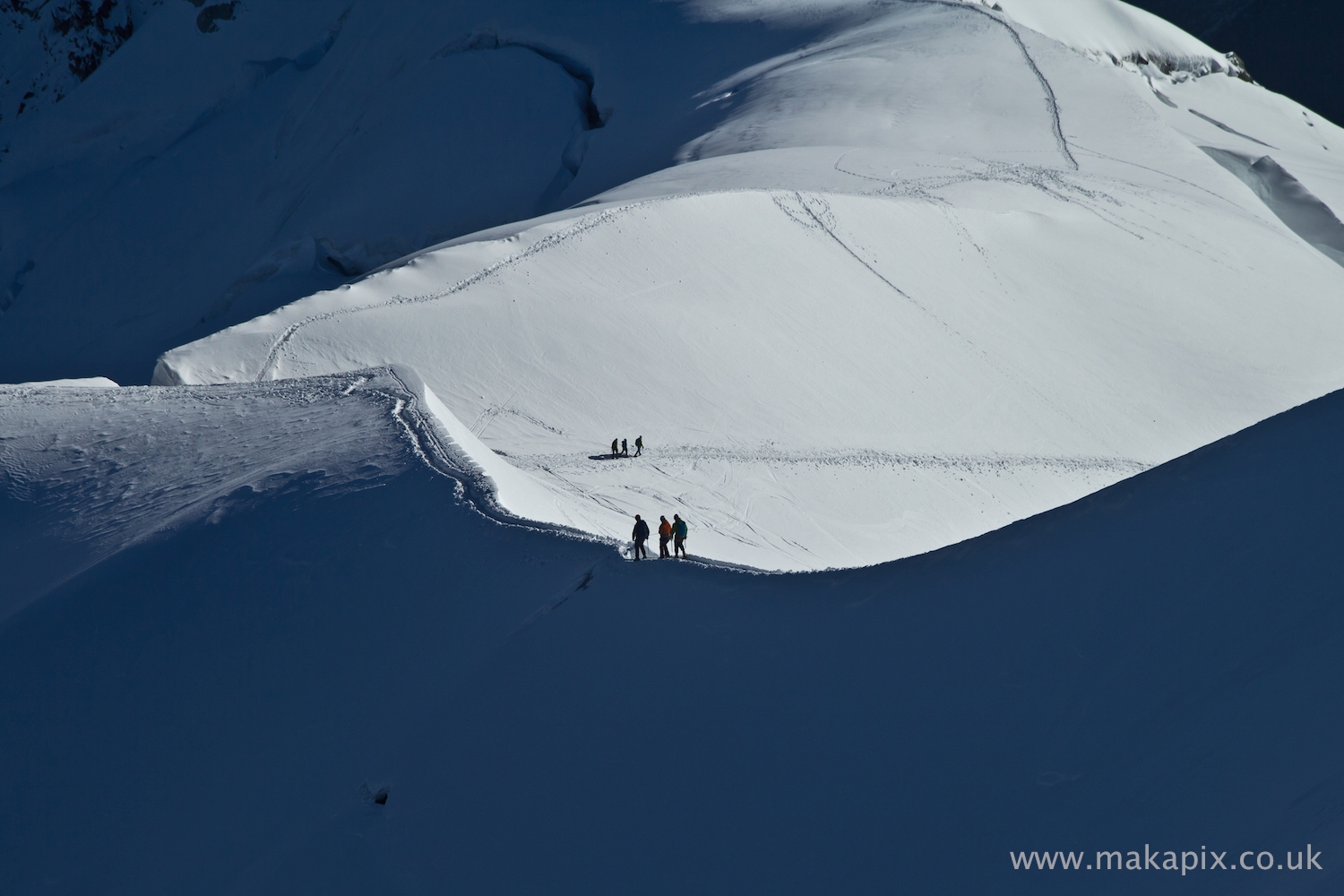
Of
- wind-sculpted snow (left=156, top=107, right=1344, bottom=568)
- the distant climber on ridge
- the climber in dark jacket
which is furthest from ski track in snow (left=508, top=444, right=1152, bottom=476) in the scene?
the climber in dark jacket

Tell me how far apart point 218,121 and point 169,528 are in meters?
28.2

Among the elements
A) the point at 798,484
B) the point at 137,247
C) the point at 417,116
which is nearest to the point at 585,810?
the point at 798,484

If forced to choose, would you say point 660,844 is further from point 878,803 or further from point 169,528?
point 169,528

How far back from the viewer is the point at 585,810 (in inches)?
318

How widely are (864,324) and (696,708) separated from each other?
11.6 metres

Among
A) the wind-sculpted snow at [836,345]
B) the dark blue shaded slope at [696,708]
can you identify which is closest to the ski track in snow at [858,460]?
the wind-sculpted snow at [836,345]

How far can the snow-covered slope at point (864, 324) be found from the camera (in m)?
15.4

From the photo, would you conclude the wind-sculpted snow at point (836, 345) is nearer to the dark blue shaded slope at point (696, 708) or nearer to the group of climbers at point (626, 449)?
the group of climbers at point (626, 449)

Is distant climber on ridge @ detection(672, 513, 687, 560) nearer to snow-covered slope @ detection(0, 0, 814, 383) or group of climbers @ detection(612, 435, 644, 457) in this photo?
group of climbers @ detection(612, 435, 644, 457)

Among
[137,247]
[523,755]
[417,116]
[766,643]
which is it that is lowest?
[523,755]

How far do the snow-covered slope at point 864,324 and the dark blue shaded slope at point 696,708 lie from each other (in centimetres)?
197

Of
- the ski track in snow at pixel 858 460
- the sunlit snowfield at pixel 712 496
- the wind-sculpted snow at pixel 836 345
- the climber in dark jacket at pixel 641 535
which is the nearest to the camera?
the sunlit snowfield at pixel 712 496

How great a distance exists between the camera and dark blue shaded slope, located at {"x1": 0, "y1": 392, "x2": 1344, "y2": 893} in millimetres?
7395

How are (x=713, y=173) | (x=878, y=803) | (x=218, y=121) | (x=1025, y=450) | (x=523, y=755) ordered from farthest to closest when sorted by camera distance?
(x=218, y=121), (x=713, y=173), (x=1025, y=450), (x=523, y=755), (x=878, y=803)
